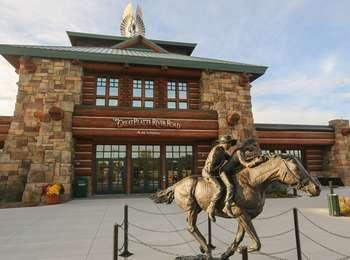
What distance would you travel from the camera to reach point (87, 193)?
59.3 ft

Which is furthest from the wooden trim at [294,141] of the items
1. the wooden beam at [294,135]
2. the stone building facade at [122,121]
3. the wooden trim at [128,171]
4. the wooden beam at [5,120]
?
the wooden beam at [5,120]

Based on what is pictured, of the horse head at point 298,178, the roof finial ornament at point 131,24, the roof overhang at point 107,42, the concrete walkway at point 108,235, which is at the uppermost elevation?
the roof finial ornament at point 131,24

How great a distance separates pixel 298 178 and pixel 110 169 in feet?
53.4

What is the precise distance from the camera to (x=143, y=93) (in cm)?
2047

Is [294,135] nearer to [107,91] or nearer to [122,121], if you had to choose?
[122,121]

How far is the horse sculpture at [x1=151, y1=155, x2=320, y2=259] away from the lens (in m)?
4.75

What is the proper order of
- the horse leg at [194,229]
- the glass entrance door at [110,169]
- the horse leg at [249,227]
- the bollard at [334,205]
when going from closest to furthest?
1. the horse leg at [249,227]
2. the horse leg at [194,229]
3. the bollard at [334,205]
4. the glass entrance door at [110,169]

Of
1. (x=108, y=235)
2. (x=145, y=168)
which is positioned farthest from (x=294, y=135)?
(x=108, y=235)

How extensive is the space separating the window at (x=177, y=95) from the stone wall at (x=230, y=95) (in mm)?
1377

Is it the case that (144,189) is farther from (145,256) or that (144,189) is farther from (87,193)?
(145,256)

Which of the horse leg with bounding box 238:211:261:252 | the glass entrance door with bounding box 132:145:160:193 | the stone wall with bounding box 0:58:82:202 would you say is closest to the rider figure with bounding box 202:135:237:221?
the horse leg with bounding box 238:211:261:252

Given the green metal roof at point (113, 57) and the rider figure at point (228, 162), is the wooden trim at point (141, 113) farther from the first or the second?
the rider figure at point (228, 162)

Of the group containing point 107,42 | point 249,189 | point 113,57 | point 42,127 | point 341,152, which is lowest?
point 249,189

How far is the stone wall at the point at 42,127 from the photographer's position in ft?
53.4
